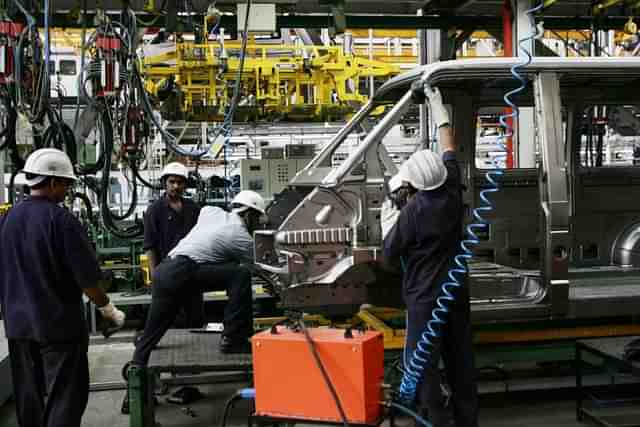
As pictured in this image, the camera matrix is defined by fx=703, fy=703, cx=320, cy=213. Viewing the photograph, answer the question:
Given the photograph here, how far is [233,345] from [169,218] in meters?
1.67

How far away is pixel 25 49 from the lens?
5332mm

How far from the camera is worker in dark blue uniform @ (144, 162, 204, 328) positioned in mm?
6301

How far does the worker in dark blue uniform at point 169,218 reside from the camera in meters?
6.30

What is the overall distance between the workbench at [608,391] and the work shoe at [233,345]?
231 cm

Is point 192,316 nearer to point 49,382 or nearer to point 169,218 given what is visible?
point 169,218

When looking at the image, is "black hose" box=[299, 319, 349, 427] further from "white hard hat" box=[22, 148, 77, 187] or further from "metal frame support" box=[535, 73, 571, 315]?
"metal frame support" box=[535, 73, 571, 315]

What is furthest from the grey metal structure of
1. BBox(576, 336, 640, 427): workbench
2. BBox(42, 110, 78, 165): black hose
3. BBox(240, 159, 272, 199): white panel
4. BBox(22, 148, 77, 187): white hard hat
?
BBox(240, 159, 272, 199): white panel

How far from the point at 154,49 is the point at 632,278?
590 centimetres

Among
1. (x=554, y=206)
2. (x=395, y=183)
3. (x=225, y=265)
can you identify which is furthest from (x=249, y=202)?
(x=554, y=206)

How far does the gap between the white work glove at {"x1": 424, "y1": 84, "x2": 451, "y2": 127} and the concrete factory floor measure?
77.1 inches

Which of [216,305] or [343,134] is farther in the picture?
[216,305]

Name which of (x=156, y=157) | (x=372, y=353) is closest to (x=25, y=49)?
(x=372, y=353)

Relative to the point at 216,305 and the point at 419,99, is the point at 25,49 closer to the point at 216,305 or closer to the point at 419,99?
the point at 419,99

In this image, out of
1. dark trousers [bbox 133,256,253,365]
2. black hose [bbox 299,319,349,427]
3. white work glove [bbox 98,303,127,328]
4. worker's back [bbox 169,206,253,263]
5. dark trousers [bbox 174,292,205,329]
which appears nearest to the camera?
black hose [bbox 299,319,349,427]
